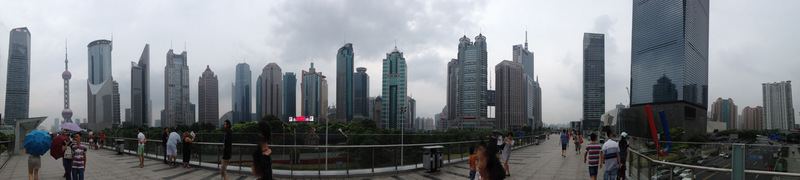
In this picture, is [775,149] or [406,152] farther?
[406,152]

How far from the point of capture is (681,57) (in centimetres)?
9738

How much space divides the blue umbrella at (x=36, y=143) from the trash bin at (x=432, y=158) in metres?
8.66

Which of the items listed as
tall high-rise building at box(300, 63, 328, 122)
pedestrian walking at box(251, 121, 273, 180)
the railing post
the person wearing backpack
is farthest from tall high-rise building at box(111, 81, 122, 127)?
the railing post

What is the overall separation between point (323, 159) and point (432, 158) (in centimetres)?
314

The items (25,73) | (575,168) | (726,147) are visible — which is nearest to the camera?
(726,147)

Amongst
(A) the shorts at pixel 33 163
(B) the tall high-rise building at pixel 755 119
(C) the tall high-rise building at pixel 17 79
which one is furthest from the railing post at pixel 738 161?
(B) the tall high-rise building at pixel 755 119

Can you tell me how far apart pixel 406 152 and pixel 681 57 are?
115 meters

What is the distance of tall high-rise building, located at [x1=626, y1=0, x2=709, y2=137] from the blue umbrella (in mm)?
108102

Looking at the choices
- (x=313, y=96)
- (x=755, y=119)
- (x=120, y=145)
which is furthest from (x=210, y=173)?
(x=755, y=119)

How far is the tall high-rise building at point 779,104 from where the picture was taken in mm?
146625

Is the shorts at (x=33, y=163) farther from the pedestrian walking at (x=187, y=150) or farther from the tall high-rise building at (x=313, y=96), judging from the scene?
the tall high-rise building at (x=313, y=96)

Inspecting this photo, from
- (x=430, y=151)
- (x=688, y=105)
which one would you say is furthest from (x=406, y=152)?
(x=688, y=105)

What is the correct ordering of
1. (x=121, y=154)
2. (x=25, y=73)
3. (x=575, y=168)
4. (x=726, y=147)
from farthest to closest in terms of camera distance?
(x=25, y=73), (x=121, y=154), (x=575, y=168), (x=726, y=147)

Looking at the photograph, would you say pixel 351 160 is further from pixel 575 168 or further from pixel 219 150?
pixel 575 168
